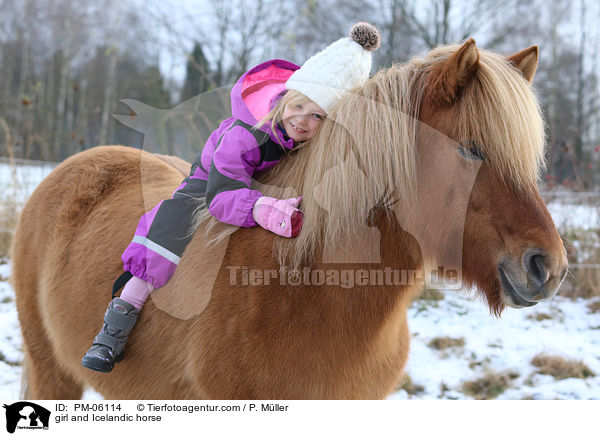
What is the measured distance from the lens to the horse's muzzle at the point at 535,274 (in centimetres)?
122

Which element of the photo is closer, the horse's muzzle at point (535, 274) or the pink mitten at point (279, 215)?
the horse's muzzle at point (535, 274)

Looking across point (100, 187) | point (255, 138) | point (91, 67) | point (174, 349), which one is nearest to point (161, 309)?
point (174, 349)

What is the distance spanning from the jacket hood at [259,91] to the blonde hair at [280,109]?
0.04 m

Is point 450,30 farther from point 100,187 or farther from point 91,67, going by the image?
point 91,67

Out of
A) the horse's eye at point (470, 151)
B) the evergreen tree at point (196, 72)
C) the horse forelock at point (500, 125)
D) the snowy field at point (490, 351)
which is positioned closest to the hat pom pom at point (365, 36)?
the horse forelock at point (500, 125)

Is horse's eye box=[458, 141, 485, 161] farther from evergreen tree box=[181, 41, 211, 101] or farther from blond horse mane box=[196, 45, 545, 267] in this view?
evergreen tree box=[181, 41, 211, 101]

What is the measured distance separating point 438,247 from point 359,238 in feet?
0.89

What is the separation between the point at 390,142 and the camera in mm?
1429

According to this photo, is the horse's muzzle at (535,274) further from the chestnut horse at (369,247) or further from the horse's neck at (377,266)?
the horse's neck at (377,266)

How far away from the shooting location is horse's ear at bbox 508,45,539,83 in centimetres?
151

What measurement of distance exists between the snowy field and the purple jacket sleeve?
2105mm

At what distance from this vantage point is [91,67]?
694 inches
